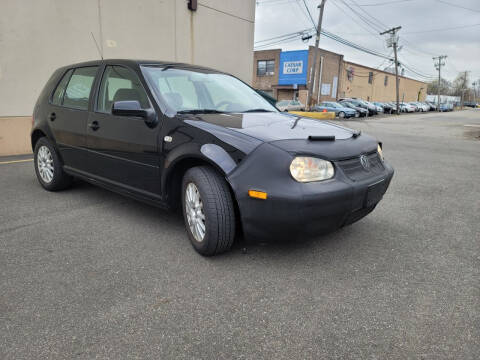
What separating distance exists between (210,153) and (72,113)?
2211 millimetres

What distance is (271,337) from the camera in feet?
6.44

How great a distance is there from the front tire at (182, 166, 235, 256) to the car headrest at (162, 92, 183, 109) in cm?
70

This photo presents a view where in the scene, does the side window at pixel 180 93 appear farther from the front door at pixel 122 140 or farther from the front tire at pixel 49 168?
the front tire at pixel 49 168

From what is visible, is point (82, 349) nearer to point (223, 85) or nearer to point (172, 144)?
point (172, 144)

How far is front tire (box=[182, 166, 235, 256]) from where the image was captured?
2.62 meters

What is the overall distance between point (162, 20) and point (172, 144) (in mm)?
7981

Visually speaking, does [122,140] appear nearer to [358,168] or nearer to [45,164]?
[45,164]

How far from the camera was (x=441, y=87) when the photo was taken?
108188 millimetres

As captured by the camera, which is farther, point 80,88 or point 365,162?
point 80,88

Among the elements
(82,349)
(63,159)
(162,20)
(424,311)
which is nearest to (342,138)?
(424,311)

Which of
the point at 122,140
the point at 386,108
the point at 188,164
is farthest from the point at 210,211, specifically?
the point at 386,108

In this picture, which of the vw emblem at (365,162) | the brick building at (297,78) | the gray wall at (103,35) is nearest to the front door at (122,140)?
the vw emblem at (365,162)

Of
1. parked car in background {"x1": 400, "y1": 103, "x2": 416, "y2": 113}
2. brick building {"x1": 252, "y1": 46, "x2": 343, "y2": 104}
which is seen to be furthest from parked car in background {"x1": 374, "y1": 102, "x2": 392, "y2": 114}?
brick building {"x1": 252, "y1": 46, "x2": 343, "y2": 104}

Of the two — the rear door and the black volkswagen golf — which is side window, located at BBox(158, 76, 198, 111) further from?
the rear door
